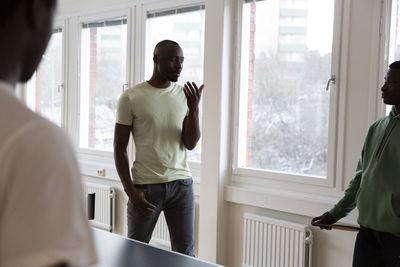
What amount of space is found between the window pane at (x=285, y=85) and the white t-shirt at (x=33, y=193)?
8.74 ft

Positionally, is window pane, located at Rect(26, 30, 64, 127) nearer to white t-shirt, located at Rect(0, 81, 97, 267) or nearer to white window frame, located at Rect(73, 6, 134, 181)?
white window frame, located at Rect(73, 6, 134, 181)

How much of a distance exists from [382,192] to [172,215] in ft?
3.56

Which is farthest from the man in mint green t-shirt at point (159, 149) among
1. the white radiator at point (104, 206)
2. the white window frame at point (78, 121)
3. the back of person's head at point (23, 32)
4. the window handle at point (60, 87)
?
the window handle at point (60, 87)

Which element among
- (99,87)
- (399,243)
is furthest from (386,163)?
(99,87)

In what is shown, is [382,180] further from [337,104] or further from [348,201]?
[337,104]

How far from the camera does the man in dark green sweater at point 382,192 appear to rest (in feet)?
6.21

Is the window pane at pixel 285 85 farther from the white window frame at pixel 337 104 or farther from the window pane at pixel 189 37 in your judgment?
the window pane at pixel 189 37

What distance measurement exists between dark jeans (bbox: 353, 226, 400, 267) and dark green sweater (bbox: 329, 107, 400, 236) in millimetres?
38

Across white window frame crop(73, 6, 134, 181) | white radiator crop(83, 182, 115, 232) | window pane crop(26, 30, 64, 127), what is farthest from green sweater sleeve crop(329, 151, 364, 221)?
window pane crop(26, 30, 64, 127)

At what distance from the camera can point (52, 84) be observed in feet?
16.6

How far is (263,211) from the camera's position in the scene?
3170 millimetres

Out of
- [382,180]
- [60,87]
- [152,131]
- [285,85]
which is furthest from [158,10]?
[382,180]

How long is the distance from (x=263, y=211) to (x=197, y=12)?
1593 mm

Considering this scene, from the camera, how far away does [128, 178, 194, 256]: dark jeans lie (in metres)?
2.43
